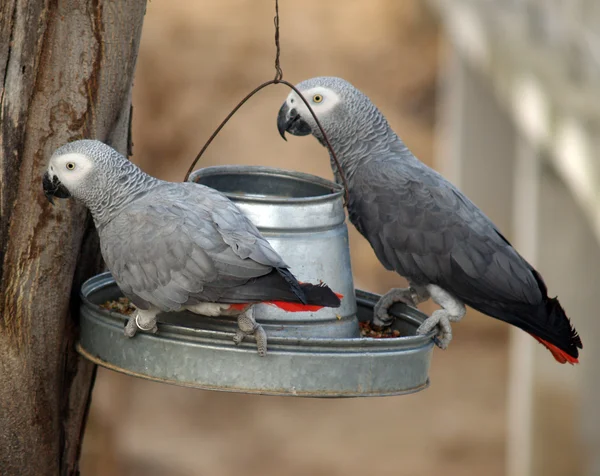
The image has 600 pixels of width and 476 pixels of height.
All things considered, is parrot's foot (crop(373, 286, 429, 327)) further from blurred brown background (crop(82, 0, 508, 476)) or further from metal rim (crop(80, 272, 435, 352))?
blurred brown background (crop(82, 0, 508, 476))

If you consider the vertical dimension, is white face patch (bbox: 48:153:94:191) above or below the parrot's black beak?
above

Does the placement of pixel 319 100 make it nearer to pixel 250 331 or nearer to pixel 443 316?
pixel 443 316

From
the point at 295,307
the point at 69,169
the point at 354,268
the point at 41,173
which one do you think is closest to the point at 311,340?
the point at 295,307

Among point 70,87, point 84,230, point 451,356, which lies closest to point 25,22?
point 70,87

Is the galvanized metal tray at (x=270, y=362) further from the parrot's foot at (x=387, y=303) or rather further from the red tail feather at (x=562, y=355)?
the red tail feather at (x=562, y=355)

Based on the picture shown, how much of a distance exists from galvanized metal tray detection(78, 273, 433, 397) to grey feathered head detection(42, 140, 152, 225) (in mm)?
288

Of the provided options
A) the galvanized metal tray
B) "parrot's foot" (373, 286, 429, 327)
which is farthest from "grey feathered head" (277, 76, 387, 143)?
A: the galvanized metal tray

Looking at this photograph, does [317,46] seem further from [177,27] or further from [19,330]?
[19,330]

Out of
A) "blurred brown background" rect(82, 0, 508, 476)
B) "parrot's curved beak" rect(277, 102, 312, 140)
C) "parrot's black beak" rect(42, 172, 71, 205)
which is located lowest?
"blurred brown background" rect(82, 0, 508, 476)

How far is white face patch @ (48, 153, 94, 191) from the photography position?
85.7 inches

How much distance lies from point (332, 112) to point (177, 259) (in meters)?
0.85

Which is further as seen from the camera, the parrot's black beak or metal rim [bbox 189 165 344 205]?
metal rim [bbox 189 165 344 205]

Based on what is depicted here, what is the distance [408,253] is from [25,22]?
123 centimetres

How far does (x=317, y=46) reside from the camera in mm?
13922
